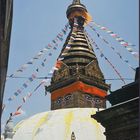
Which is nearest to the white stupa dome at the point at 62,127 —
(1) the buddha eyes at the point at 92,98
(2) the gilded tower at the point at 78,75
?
(2) the gilded tower at the point at 78,75

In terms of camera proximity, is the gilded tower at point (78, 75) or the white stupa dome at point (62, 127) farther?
the gilded tower at point (78, 75)

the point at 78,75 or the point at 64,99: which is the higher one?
the point at 78,75

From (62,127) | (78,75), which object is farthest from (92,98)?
(62,127)

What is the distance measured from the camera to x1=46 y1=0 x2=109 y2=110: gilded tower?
123 ft

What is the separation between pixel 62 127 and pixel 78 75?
28.6ft

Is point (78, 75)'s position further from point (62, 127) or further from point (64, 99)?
point (62, 127)

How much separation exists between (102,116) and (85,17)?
2913 cm

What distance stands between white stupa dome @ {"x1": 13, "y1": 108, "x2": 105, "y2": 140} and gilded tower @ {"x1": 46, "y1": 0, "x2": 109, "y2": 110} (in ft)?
12.7

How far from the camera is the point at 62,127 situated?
100ft

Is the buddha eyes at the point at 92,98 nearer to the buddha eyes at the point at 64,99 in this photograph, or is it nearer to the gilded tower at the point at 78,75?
the gilded tower at the point at 78,75

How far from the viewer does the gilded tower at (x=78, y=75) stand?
37.5 meters

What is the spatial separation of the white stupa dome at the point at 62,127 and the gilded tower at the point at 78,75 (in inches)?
152

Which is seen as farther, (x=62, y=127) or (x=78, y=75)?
(x=78, y=75)

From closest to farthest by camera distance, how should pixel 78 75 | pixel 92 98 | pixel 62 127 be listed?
pixel 62 127 < pixel 92 98 < pixel 78 75
